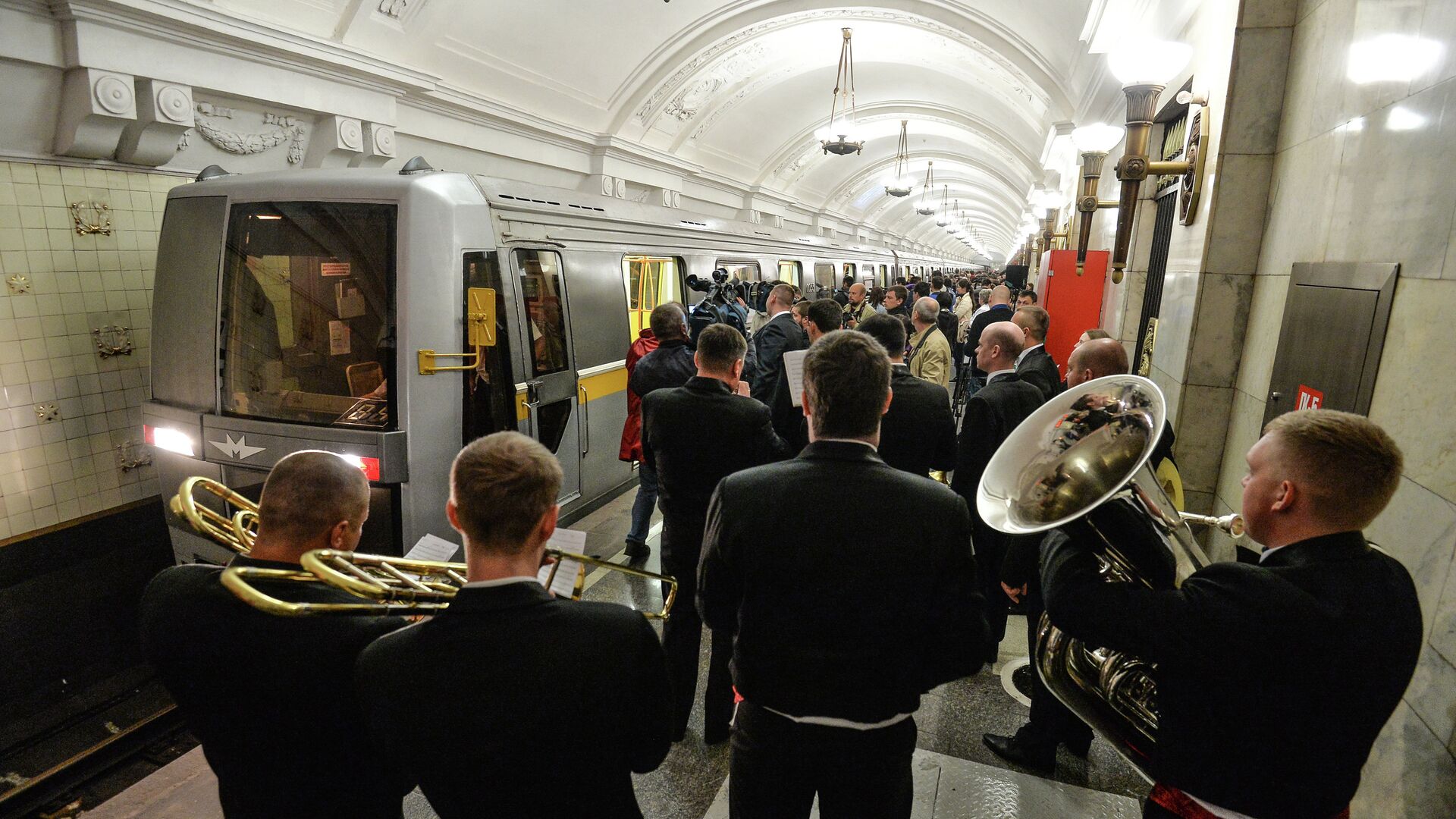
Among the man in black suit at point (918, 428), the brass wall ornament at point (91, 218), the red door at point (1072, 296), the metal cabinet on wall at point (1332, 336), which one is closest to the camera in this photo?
the metal cabinet on wall at point (1332, 336)

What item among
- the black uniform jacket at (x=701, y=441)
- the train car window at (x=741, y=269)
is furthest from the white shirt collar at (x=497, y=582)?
the train car window at (x=741, y=269)

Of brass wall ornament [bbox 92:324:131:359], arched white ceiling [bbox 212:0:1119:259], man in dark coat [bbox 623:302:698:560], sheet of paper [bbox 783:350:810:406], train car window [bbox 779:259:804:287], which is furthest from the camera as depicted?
train car window [bbox 779:259:804:287]

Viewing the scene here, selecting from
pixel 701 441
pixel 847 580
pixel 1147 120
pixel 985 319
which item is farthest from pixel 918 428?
pixel 985 319

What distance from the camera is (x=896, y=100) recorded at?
46.5ft

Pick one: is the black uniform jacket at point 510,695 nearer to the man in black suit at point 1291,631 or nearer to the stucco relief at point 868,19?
the man in black suit at point 1291,631

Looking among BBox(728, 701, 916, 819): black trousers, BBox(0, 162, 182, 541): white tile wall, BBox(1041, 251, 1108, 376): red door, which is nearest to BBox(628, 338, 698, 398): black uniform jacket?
BBox(728, 701, 916, 819): black trousers

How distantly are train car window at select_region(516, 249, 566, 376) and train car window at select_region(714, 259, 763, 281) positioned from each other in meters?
3.51

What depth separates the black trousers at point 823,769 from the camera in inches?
65.1

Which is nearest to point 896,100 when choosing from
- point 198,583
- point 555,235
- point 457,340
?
point 555,235

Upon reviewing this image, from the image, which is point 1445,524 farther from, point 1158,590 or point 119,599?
point 119,599

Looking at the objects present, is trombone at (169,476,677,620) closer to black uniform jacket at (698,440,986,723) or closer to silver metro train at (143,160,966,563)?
black uniform jacket at (698,440,986,723)

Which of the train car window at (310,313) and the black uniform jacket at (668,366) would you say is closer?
the train car window at (310,313)

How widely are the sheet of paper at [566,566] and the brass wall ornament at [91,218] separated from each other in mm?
5381

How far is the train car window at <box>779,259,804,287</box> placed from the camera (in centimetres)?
1129
